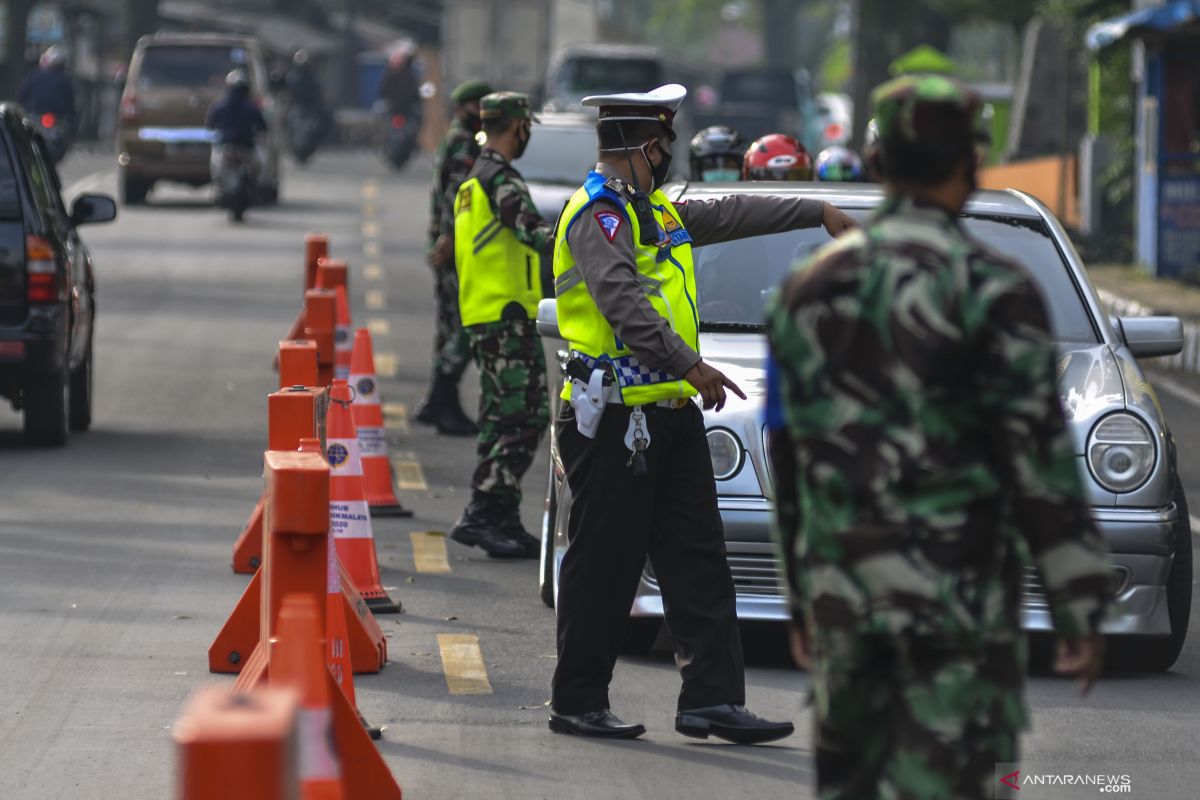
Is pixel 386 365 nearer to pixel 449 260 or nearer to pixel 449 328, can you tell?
pixel 449 328

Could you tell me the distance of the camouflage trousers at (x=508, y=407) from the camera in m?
9.58

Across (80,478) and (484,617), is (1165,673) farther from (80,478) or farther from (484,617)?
(80,478)

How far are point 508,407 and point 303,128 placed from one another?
32.6 metres

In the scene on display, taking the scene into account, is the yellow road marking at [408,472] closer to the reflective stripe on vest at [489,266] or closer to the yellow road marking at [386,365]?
the reflective stripe on vest at [489,266]

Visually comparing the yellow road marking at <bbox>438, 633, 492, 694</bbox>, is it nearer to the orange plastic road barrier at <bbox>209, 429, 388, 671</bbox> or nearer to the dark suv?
the orange plastic road barrier at <bbox>209, 429, 388, 671</bbox>

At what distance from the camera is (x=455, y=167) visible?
40.1 ft

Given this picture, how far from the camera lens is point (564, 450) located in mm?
6520

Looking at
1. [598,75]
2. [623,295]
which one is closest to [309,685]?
[623,295]

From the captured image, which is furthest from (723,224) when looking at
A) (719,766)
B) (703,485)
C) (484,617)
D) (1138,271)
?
(1138,271)

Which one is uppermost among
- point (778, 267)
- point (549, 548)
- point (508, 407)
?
point (778, 267)

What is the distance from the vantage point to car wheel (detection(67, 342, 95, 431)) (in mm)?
13266

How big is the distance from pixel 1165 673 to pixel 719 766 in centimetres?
215

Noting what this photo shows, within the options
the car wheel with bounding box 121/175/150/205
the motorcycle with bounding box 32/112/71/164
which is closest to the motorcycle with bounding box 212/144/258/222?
the car wheel with bounding box 121/175/150/205

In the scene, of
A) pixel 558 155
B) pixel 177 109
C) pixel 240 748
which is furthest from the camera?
pixel 177 109
